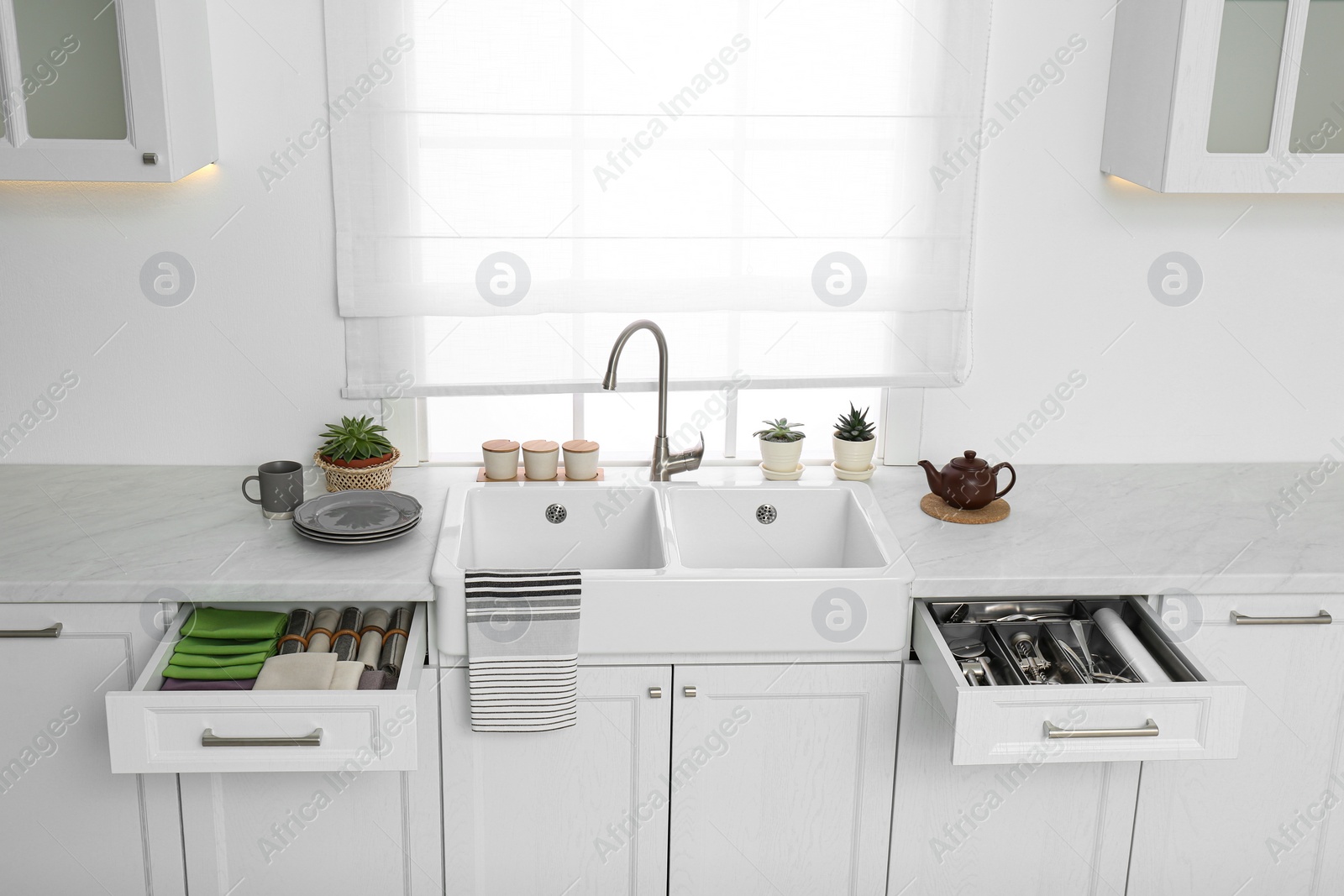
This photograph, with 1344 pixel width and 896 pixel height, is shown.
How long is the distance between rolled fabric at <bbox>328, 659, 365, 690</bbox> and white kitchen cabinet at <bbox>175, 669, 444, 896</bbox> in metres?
0.15

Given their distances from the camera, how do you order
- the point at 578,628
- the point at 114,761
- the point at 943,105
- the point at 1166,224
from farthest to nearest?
the point at 1166,224
the point at 943,105
the point at 578,628
the point at 114,761

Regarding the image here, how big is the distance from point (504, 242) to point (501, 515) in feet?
1.81

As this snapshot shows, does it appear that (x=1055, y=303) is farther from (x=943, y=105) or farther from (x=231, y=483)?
(x=231, y=483)

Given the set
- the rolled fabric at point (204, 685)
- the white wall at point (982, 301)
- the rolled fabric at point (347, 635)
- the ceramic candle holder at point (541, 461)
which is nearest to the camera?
the rolled fabric at point (204, 685)

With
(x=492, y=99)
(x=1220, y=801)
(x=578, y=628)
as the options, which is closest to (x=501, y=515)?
(x=578, y=628)

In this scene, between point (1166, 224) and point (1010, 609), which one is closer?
point (1010, 609)

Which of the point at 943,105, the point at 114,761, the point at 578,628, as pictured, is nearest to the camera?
the point at 114,761

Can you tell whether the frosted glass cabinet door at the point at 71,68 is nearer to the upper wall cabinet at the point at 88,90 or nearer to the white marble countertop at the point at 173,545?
the upper wall cabinet at the point at 88,90

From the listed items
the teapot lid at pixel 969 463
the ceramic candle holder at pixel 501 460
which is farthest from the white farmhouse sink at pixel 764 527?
the ceramic candle holder at pixel 501 460

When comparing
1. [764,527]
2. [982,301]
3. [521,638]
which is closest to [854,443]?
[764,527]

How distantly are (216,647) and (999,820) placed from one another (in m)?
1.43

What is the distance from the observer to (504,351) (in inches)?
96.3

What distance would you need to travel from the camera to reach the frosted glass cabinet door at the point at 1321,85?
2.15 m

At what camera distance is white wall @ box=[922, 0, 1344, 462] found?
8.00 feet
